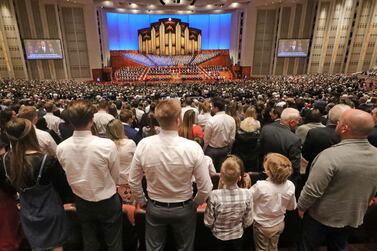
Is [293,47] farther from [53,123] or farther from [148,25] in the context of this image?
[53,123]

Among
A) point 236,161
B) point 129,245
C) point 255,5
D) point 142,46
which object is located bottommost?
point 129,245

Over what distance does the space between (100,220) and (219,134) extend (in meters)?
2.10

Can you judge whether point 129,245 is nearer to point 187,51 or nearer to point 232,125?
point 232,125

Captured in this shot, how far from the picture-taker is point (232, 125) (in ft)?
11.7

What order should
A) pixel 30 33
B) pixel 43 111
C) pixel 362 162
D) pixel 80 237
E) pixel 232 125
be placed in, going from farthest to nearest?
pixel 30 33 < pixel 43 111 < pixel 232 125 < pixel 80 237 < pixel 362 162

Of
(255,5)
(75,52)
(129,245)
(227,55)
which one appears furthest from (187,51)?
(129,245)

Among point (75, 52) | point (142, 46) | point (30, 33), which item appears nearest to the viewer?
point (30, 33)

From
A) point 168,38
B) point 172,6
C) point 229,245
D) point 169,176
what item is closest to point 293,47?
point 172,6

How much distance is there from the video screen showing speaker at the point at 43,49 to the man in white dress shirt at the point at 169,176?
2321 cm

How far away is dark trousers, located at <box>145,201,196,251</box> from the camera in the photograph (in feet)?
5.63

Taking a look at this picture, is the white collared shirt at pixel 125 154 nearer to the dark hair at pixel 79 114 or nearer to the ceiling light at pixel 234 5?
the dark hair at pixel 79 114

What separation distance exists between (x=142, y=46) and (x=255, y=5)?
13.4m

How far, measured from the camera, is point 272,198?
195 centimetres

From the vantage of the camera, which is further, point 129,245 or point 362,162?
point 129,245
